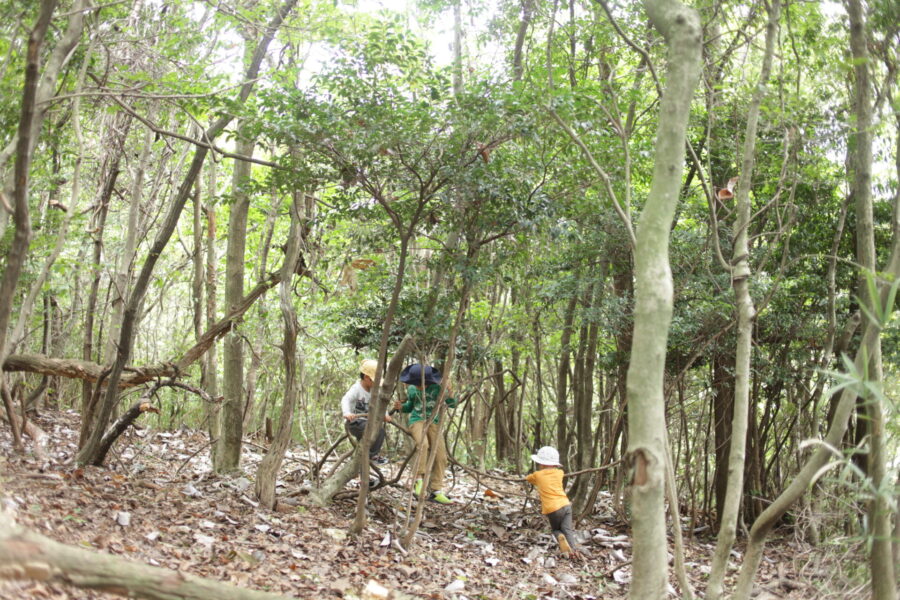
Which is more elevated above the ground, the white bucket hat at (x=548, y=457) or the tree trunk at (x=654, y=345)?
the tree trunk at (x=654, y=345)

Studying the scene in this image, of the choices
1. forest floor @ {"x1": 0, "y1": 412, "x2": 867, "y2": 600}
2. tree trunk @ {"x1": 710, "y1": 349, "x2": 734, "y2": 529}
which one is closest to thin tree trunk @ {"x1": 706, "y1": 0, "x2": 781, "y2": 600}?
forest floor @ {"x1": 0, "y1": 412, "x2": 867, "y2": 600}

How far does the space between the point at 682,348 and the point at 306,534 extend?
4.86 meters

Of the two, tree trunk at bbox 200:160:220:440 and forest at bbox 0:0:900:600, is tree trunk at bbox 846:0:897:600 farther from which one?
tree trunk at bbox 200:160:220:440

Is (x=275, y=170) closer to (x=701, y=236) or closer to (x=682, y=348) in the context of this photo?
(x=701, y=236)

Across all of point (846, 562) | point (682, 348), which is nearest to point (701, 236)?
point (682, 348)

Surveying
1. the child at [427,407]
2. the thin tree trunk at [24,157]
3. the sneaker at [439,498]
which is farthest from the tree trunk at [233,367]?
the thin tree trunk at [24,157]

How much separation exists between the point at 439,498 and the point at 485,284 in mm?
2791

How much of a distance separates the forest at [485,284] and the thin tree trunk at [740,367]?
2 cm

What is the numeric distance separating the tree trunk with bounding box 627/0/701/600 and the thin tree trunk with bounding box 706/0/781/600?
133 cm

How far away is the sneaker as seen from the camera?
8.39m

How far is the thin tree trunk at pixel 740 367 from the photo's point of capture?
170 inches

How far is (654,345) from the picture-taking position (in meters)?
3.13

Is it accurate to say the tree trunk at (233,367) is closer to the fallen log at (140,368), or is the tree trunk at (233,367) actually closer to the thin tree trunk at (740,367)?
the fallen log at (140,368)

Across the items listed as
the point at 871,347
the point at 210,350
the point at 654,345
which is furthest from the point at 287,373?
the point at 871,347
